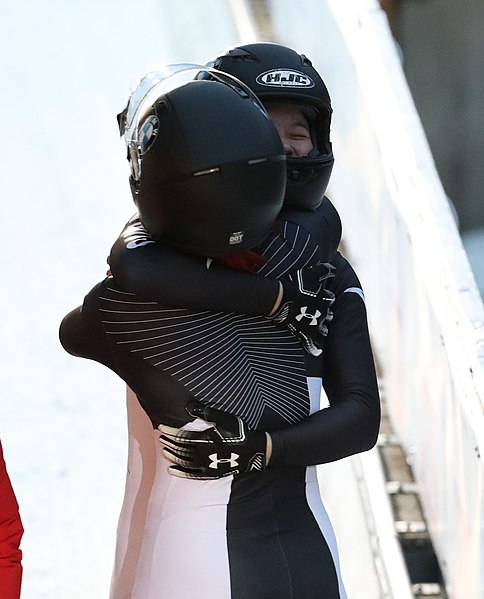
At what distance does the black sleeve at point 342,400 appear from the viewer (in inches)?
73.4

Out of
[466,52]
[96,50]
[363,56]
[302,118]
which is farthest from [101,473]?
[466,52]

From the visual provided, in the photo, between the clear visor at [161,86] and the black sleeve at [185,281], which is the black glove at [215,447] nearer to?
the black sleeve at [185,281]

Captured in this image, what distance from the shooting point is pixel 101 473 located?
4.16 metres

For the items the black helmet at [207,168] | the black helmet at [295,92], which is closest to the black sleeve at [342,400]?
the black helmet at [295,92]

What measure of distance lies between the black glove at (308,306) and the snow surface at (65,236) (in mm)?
2002

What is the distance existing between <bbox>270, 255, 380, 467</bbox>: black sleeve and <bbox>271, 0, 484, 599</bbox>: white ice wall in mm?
1164

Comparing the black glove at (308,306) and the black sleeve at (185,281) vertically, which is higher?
the black sleeve at (185,281)

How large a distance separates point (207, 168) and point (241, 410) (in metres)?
0.37

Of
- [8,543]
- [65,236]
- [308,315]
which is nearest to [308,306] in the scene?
[308,315]

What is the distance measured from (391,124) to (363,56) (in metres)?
0.49

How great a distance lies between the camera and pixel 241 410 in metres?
1.86

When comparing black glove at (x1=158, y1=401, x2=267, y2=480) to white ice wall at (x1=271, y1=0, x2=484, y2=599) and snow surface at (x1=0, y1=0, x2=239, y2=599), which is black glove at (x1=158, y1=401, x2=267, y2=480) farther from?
snow surface at (x1=0, y1=0, x2=239, y2=599)

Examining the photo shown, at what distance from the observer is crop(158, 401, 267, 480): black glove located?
70.3 inches

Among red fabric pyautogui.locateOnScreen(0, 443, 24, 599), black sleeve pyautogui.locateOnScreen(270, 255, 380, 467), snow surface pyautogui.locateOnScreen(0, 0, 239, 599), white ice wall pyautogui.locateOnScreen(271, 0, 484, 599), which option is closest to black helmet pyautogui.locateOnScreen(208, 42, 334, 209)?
black sleeve pyautogui.locateOnScreen(270, 255, 380, 467)
